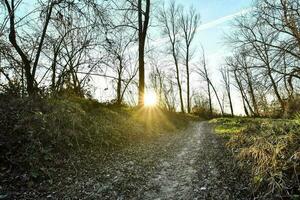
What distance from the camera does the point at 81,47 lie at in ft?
33.1

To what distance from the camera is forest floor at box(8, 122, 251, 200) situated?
4.31 meters

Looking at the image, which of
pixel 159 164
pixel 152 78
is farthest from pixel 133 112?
pixel 152 78

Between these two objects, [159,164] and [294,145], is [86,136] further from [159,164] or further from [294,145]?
[294,145]

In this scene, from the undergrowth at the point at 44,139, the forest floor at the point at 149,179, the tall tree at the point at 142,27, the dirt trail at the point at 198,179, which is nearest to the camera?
the dirt trail at the point at 198,179

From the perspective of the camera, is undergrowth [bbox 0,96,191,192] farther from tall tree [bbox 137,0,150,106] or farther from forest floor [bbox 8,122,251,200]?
tall tree [bbox 137,0,150,106]

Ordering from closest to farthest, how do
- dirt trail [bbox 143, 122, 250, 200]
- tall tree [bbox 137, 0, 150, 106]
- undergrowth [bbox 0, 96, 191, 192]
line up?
dirt trail [bbox 143, 122, 250, 200]
undergrowth [bbox 0, 96, 191, 192]
tall tree [bbox 137, 0, 150, 106]

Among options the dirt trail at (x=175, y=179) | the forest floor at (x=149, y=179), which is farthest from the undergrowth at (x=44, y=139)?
the dirt trail at (x=175, y=179)

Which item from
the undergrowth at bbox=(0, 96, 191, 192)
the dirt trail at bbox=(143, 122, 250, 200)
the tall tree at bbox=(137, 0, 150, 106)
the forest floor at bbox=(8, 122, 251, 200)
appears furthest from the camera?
the tall tree at bbox=(137, 0, 150, 106)

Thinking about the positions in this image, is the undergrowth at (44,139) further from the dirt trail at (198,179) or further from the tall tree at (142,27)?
the tall tree at (142,27)

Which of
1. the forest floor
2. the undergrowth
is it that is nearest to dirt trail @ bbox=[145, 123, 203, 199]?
the forest floor

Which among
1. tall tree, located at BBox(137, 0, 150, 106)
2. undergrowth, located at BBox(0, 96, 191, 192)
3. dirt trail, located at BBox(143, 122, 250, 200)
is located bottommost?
dirt trail, located at BBox(143, 122, 250, 200)

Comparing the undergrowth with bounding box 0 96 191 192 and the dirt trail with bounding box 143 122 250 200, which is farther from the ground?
the undergrowth with bounding box 0 96 191 192

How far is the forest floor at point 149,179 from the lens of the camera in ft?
14.1

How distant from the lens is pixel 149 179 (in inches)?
204
